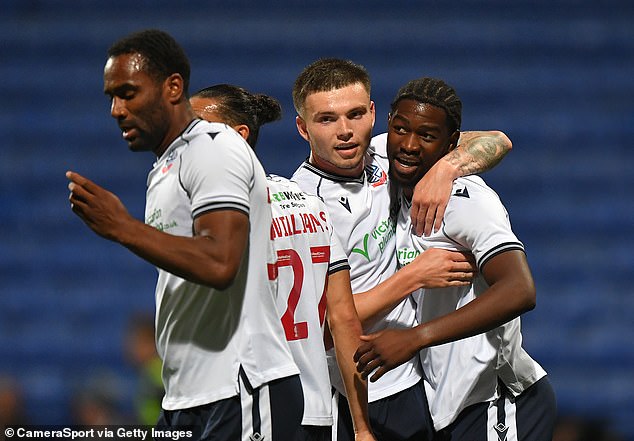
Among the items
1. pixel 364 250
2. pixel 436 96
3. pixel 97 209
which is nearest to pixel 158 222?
pixel 97 209

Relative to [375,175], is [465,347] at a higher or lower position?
lower

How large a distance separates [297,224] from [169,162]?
503mm

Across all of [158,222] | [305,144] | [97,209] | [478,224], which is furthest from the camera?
[305,144]

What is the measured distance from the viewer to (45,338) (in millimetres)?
8062

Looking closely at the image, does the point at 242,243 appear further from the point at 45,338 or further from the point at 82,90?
the point at 82,90

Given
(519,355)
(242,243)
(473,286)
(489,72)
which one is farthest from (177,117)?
(489,72)

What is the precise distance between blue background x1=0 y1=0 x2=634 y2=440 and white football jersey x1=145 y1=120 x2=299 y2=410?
521 centimetres

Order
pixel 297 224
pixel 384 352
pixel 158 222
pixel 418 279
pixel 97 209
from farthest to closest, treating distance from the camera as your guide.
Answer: pixel 418 279 → pixel 297 224 → pixel 384 352 → pixel 158 222 → pixel 97 209

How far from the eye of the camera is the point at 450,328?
2979 millimetres

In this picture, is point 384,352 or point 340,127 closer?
point 384,352

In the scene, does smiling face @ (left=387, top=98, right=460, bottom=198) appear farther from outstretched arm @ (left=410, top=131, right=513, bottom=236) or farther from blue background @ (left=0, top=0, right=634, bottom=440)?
blue background @ (left=0, top=0, right=634, bottom=440)

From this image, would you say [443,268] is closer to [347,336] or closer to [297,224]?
[347,336]

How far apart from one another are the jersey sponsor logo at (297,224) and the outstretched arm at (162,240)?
46 cm

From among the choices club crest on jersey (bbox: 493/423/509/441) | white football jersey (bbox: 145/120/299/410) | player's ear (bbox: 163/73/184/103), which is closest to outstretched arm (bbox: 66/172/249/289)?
white football jersey (bbox: 145/120/299/410)
